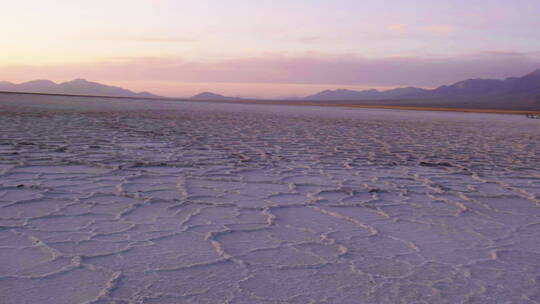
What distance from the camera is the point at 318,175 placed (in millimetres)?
4230

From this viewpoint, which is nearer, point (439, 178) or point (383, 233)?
point (383, 233)

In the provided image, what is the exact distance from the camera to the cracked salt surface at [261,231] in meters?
1.78

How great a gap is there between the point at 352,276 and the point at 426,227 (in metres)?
0.91

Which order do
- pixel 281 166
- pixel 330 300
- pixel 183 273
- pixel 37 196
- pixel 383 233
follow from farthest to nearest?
pixel 281 166 < pixel 37 196 < pixel 383 233 < pixel 183 273 < pixel 330 300

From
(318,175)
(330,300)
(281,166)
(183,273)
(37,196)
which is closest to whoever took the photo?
(330,300)

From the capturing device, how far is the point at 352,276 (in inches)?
75.2

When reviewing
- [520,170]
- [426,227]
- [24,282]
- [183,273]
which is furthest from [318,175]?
[24,282]

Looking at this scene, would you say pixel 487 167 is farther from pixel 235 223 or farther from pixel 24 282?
pixel 24 282

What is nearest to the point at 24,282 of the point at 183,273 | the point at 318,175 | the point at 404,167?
the point at 183,273

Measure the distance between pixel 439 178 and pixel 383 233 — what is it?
195 centimetres

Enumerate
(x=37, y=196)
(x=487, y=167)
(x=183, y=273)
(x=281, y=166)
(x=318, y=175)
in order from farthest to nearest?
(x=487, y=167), (x=281, y=166), (x=318, y=175), (x=37, y=196), (x=183, y=273)

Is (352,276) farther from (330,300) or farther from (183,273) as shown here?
(183,273)

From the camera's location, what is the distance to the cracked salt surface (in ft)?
5.83

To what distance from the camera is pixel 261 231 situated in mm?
2496
